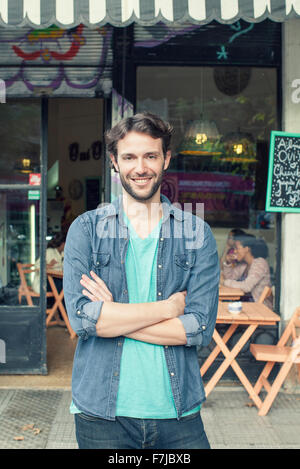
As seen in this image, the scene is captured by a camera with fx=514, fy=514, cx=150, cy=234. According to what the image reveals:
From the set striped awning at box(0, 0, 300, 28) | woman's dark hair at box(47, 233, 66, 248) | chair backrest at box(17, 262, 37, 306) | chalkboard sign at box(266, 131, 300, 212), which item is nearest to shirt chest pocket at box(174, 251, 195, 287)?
striped awning at box(0, 0, 300, 28)

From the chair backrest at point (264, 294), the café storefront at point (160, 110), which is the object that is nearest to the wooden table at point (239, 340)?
the chair backrest at point (264, 294)

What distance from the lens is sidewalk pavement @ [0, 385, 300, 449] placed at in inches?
153

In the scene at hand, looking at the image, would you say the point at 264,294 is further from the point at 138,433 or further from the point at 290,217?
the point at 138,433

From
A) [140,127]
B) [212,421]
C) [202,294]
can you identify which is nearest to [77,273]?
[202,294]

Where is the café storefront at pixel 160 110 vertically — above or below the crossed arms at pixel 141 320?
above

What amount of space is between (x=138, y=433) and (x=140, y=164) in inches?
42.4

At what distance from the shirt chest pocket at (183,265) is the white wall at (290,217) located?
3.13 m

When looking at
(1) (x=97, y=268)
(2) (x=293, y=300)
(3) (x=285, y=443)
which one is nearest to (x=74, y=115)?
(2) (x=293, y=300)

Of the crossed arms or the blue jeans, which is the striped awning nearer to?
the crossed arms

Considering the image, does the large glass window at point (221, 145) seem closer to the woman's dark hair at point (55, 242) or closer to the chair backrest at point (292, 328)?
the chair backrest at point (292, 328)

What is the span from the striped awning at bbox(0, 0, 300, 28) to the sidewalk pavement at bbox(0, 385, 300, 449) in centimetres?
306

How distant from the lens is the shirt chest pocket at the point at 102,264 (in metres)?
2.16

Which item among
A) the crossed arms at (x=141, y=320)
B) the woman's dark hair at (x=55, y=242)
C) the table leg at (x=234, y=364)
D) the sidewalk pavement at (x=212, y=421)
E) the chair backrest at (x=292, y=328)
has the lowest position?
the sidewalk pavement at (x=212, y=421)

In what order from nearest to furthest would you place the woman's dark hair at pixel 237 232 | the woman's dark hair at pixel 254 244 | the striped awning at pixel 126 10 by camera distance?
the striped awning at pixel 126 10, the woman's dark hair at pixel 254 244, the woman's dark hair at pixel 237 232
